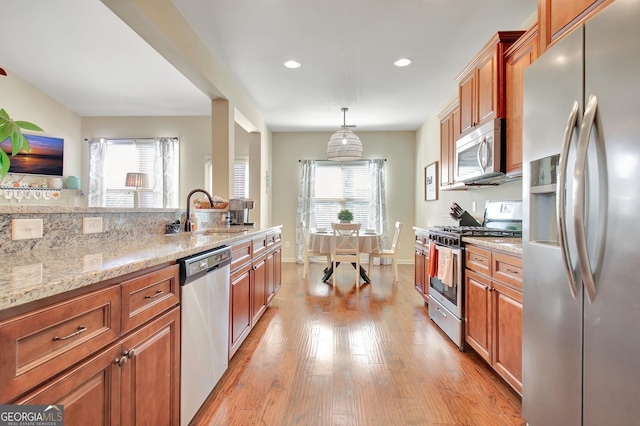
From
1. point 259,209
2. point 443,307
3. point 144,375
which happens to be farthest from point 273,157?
point 144,375

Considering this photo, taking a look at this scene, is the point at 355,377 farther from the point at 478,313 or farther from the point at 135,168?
the point at 135,168

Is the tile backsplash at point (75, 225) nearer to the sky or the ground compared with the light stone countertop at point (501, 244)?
nearer to the sky

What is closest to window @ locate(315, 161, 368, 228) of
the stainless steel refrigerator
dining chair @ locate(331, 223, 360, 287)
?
dining chair @ locate(331, 223, 360, 287)

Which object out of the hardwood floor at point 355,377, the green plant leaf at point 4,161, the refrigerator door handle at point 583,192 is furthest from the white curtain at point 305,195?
the refrigerator door handle at point 583,192

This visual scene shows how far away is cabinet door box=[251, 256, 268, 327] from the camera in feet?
8.46

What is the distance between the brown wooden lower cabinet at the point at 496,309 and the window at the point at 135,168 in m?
5.08

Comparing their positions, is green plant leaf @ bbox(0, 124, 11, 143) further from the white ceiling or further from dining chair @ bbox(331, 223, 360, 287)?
dining chair @ bbox(331, 223, 360, 287)

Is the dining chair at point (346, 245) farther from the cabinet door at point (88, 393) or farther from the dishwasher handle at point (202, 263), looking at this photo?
the cabinet door at point (88, 393)

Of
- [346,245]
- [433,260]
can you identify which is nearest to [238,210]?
[346,245]

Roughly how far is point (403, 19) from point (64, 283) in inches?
114

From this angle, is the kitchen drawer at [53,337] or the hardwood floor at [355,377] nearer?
the kitchen drawer at [53,337]

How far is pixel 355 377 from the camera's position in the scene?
198 cm

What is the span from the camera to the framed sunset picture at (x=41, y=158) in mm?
4586

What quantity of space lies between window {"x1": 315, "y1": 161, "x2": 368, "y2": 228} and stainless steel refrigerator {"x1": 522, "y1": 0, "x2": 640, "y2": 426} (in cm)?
484
